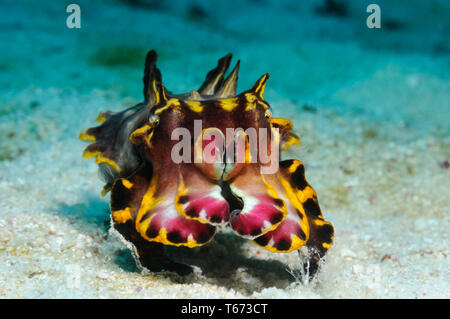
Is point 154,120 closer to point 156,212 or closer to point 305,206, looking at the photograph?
point 156,212

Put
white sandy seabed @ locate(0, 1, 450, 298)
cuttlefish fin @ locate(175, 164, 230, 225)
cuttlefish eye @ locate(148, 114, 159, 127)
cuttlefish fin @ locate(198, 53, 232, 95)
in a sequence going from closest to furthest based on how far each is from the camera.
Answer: cuttlefish fin @ locate(175, 164, 230, 225) < cuttlefish eye @ locate(148, 114, 159, 127) < white sandy seabed @ locate(0, 1, 450, 298) < cuttlefish fin @ locate(198, 53, 232, 95)

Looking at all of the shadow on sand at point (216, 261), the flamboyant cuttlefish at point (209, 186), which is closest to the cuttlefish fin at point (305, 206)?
the flamboyant cuttlefish at point (209, 186)

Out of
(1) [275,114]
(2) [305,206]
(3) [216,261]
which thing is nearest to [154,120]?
(2) [305,206]

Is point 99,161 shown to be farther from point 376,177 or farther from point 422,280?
point 376,177

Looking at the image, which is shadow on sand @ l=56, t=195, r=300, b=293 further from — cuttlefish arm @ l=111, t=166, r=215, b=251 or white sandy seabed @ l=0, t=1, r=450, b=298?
cuttlefish arm @ l=111, t=166, r=215, b=251

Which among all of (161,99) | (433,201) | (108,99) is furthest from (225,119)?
(108,99)

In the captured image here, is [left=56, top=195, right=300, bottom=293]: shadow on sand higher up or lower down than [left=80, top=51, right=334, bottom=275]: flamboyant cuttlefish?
lower down

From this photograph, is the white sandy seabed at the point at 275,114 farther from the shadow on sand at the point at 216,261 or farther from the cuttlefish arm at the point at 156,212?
the cuttlefish arm at the point at 156,212

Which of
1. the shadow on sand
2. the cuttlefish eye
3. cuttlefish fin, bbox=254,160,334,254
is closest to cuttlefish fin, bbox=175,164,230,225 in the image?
the cuttlefish eye
